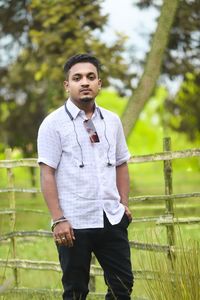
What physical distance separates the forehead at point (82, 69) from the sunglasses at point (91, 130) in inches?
11.1

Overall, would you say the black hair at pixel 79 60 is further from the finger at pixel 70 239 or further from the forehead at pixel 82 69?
the finger at pixel 70 239

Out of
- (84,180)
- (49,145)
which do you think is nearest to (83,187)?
(84,180)

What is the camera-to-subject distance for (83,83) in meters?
4.55

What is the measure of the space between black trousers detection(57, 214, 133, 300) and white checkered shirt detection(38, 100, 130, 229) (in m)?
0.06

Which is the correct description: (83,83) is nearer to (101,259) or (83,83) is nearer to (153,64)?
(101,259)

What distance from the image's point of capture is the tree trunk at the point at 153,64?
9.71 m

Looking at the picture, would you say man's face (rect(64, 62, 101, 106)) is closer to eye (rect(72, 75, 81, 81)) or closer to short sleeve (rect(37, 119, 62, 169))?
eye (rect(72, 75, 81, 81))

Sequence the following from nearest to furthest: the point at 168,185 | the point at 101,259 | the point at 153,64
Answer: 1. the point at 101,259
2. the point at 168,185
3. the point at 153,64

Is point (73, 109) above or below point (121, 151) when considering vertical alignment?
above

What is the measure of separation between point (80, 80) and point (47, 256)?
4120 millimetres

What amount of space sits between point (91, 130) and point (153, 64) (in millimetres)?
5422

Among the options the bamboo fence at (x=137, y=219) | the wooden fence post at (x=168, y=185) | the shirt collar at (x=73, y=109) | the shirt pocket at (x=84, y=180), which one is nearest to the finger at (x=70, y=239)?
the shirt pocket at (x=84, y=180)

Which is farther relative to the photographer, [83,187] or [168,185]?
[168,185]

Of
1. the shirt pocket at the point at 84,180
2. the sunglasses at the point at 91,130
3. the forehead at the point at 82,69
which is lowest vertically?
the shirt pocket at the point at 84,180
